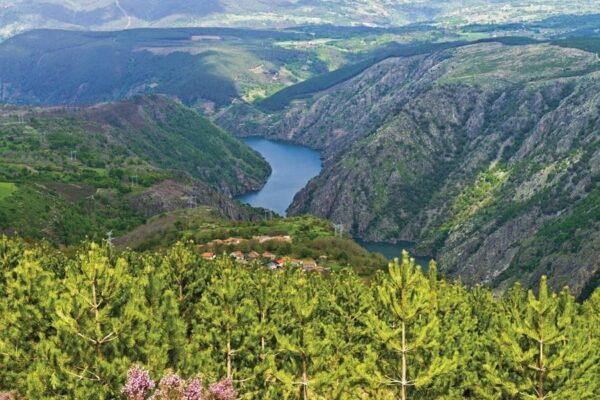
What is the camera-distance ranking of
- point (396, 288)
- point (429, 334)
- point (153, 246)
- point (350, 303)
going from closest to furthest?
point (396, 288)
point (429, 334)
point (350, 303)
point (153, 246)

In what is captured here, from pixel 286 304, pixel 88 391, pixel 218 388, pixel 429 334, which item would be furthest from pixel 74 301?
pixel 429 334

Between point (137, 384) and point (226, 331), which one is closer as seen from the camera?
point (137, 384)

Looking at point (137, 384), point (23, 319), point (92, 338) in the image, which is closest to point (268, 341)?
point (92, 338)

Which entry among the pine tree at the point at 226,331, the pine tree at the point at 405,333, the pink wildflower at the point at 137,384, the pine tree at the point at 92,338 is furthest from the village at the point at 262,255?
the pink wildflower at the point at 137,384

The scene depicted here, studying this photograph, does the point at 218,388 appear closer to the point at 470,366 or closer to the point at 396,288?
the point at 396,288

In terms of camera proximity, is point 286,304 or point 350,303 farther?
point 350,303

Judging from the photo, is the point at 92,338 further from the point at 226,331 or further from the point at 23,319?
the point at 23,319
